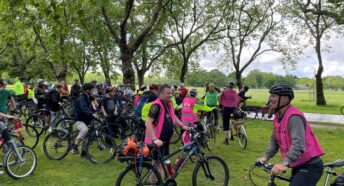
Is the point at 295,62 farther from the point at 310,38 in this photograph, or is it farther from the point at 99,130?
the point at 99,130

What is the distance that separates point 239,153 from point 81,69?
30246 mm

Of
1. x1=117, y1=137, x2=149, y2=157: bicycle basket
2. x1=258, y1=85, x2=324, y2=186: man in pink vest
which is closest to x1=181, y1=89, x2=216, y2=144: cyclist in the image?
x1=117, y1=137, x2=149, y2=157: bicycle basket

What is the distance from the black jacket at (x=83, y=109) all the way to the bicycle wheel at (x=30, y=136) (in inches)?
88.4

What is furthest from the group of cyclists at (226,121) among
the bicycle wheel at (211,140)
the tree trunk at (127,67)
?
the tree trunk at (127,67)

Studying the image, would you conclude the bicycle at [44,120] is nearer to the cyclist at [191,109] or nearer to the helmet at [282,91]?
the cyclist at [191,109]

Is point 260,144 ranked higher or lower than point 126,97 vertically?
lower

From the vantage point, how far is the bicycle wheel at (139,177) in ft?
15.5

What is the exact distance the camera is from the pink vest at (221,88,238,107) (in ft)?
33.4

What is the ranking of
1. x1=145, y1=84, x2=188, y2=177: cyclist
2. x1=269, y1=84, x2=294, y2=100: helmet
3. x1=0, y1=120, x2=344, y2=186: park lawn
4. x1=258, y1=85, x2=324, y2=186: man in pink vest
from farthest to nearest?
1. x1=0, y1=120, x2=344, y2=186: park lawn
2. x1=145, y1=84, x2=188, y2=177: cyclist
3. x1=269, y1=84, x2=294, y2=100: helmet
4. x1=258, y1=85, x2=324, y2=186: man in pink vest

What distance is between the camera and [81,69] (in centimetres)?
3628

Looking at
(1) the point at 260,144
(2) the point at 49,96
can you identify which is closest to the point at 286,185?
(1) the point at 260,144

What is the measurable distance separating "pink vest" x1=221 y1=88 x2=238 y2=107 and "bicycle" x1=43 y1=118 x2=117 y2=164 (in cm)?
411

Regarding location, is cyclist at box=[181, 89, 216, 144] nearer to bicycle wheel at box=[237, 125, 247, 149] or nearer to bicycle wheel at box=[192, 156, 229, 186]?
bicycle wheel at box=[237, 125, 247, 149]

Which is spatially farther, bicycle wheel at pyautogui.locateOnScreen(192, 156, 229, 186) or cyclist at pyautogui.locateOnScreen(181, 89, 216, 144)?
cyclist at pyautogui.locateOnScreen(181, 89, 216, 144)
